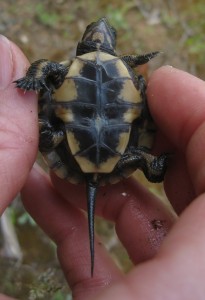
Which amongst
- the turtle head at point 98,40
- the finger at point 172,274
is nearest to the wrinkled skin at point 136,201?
the finger at point 172,274

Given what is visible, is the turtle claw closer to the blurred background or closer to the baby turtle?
the baby turtle

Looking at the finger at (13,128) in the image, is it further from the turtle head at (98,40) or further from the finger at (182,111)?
the turtle head at (98,40)

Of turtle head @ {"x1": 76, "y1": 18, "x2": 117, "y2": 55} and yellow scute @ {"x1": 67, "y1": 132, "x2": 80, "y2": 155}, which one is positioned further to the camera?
turtle head @ {"x1": 76, "y1": 18, "x2": 117, "y2": 55}

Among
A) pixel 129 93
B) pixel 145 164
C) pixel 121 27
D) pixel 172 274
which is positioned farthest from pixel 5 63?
pixel 121 27

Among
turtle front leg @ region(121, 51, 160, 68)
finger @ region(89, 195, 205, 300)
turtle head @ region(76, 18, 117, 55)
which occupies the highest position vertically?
turtle head @ region(76, 18, 117, 55)

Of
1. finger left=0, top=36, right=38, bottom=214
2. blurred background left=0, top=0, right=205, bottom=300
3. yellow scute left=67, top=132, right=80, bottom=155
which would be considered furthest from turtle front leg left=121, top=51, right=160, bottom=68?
blurred background left=0, top=0, right=205, bottom=300

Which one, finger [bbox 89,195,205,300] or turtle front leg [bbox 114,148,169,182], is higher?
finger [bbox 89,195,205,300]

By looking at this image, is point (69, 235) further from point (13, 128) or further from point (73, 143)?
point (13, 128)
